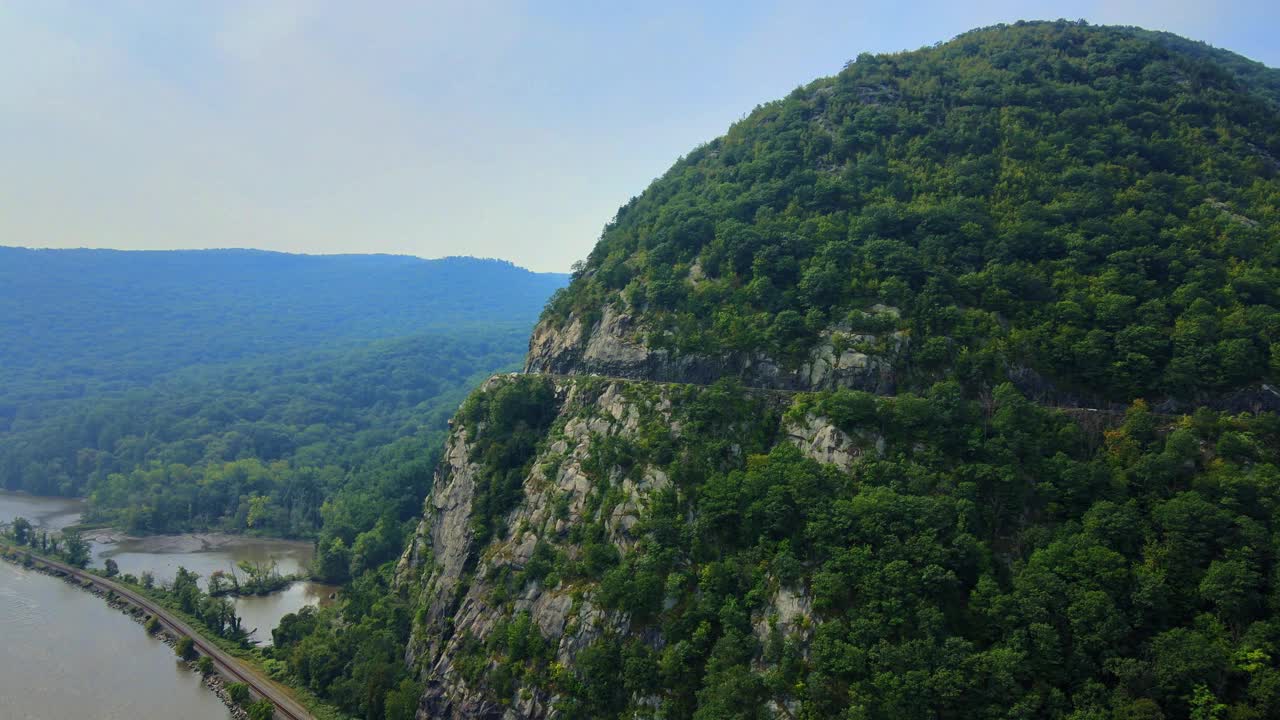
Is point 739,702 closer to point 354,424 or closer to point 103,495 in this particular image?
point 103,495

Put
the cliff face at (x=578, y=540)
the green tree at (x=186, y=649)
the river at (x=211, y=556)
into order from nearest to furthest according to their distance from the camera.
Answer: the cliff face at (x=578, y=540)
the green tree at (x=186, y=649)
the river at (x=211, y=556)

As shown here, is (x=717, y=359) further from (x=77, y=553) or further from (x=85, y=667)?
(x=77, y=553)

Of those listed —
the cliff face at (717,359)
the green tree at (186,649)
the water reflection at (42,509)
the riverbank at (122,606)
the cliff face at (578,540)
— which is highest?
the cliff face at (717,359)

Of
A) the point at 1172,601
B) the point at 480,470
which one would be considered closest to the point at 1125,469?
the point at 1172,601

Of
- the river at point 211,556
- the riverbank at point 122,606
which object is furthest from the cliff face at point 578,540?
the river at point 211,556

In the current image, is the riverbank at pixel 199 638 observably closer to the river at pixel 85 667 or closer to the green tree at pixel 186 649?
the green tree at pixel 186 649

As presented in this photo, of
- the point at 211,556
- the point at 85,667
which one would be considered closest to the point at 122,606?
the point at 85,667
